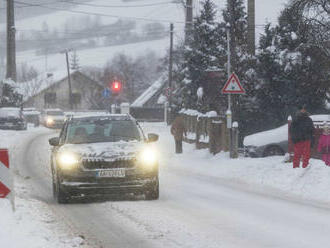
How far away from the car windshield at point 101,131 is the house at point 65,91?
3836 inches

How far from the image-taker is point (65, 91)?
118m

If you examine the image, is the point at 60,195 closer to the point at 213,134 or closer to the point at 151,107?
the point at 213,134

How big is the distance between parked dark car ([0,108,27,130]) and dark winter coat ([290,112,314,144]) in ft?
116

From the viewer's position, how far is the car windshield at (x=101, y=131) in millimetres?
14562

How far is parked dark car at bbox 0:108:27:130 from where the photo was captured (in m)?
50.9

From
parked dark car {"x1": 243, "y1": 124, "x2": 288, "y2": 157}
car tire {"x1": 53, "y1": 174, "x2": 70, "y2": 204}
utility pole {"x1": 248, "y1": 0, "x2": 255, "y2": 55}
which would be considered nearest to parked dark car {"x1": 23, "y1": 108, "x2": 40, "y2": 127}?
utility pole {"x1": 248, "y1": 0, "x2": 255, "y2": 55}

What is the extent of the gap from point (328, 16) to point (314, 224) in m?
22.0

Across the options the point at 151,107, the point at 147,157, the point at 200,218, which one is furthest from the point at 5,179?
the point at 151,107

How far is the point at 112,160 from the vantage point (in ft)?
44.6

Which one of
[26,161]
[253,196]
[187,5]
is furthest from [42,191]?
[187,5]

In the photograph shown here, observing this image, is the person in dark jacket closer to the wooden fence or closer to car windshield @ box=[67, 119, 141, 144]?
car windshield @ box=[67, 119, 141, 144]

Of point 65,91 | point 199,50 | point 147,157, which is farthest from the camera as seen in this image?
point 65,91

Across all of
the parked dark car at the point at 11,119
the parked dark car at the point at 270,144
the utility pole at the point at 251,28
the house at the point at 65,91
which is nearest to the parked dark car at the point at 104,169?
the parked dark car at the point at 270,144

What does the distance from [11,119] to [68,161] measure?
3831 cm
